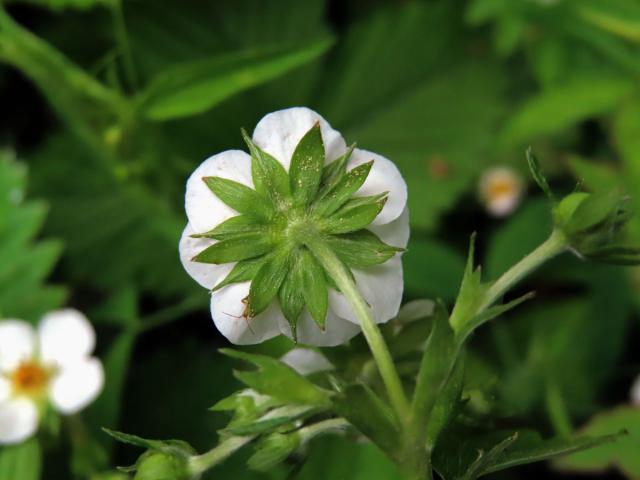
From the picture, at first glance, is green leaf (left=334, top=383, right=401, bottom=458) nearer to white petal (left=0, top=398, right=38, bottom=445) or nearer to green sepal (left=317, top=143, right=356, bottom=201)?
green sepal (left=317, top=143, right=356, bottom=201)

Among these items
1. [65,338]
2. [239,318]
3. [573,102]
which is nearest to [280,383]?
[239,318]

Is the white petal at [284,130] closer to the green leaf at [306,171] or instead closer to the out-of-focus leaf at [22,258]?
the green leaf at [306,171]

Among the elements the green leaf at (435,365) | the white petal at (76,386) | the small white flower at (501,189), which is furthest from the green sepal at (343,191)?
the small white flower at (501,189)

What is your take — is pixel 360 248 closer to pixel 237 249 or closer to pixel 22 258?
pixel 237 249

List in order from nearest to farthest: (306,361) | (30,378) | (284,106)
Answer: (306,361)
(30,378)
(284,106)

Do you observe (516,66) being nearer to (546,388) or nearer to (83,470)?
(546,388)

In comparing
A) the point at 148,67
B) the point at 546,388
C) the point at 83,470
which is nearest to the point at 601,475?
A: the point at 546,388
